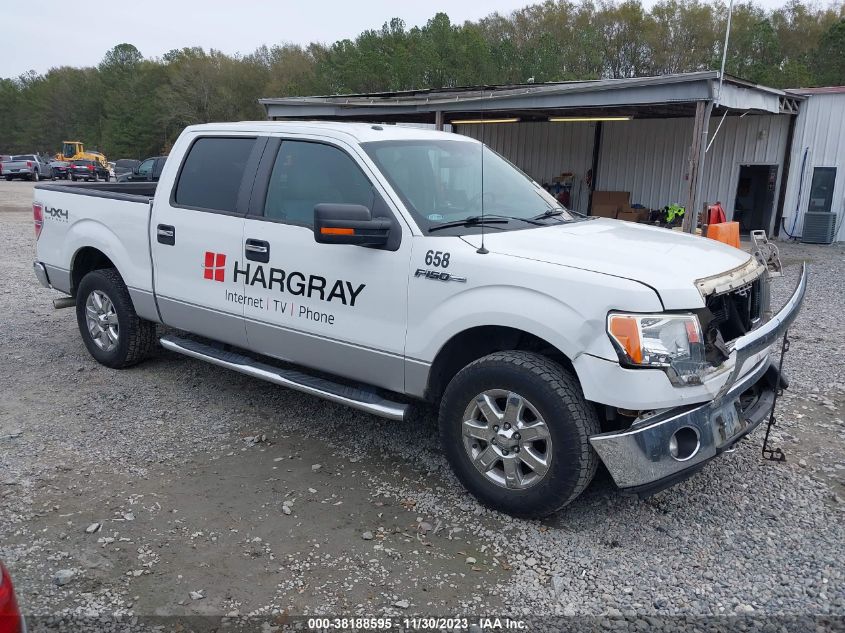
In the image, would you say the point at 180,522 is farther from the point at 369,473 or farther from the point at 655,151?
the point at 655,151

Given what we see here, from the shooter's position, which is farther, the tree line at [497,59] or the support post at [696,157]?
the tree line at [497,59]

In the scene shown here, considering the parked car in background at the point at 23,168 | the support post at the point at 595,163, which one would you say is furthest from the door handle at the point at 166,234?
the parked car in background at the point at 23,168

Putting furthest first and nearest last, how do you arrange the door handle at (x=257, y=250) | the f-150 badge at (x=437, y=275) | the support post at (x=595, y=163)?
the support post at (x=595, y=163) → the door handle at (x=257, y=250) → the f-150 badge at (x=437, y=275)

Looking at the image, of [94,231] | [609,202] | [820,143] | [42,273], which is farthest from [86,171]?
[94,231]

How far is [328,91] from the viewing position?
160 ft

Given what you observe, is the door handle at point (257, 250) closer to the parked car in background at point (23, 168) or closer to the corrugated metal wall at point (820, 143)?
the corrugated metal wall at point (820, 143)

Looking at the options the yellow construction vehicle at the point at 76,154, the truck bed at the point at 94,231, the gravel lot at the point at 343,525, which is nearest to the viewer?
the gravel lot at the point at 343,525

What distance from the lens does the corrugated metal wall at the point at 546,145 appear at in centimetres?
2098

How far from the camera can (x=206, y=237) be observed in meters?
4.82

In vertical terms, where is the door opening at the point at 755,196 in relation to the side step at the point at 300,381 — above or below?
above

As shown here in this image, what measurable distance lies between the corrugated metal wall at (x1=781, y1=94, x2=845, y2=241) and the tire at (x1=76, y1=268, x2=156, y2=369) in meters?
16.7

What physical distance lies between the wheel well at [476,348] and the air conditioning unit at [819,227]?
15826mm

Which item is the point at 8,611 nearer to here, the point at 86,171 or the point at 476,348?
the point at 476,348

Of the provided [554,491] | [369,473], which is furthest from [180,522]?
[554,491]
